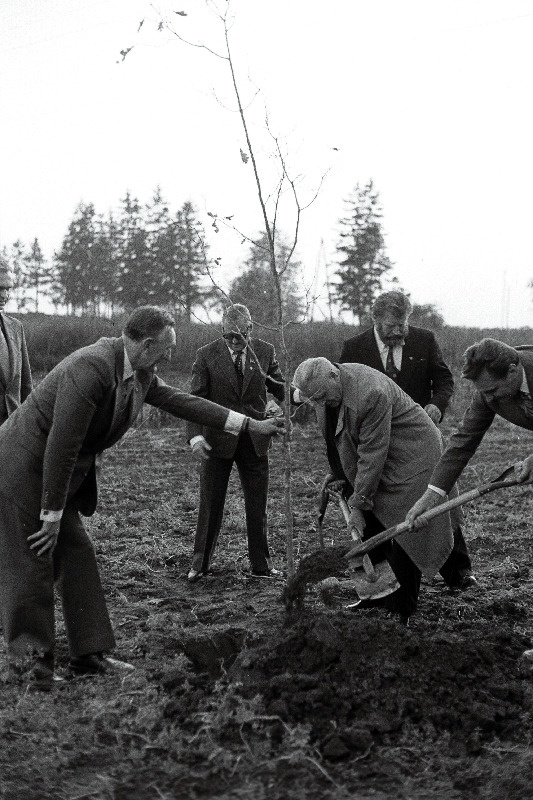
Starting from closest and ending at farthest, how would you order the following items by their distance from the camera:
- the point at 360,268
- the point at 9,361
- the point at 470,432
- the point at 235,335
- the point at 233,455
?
the point at 470,432
the point at 9,361
the point at 235,335
the point at 233,455
the point at 360,268

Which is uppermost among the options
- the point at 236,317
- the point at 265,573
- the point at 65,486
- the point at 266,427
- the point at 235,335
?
the point at 236,317

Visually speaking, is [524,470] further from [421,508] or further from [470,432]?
[421,508]

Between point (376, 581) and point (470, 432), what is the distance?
1.11 meters

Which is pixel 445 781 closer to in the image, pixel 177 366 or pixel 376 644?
pixel 376 644

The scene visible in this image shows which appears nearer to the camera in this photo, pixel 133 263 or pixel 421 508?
pixel 421 508

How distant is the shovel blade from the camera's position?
5242mm

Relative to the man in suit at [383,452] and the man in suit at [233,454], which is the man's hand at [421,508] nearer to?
the man in suit at [383,452]

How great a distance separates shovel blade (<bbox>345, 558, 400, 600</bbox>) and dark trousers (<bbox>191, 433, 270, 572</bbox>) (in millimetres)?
1363

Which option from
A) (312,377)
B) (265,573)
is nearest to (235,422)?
(312,377)

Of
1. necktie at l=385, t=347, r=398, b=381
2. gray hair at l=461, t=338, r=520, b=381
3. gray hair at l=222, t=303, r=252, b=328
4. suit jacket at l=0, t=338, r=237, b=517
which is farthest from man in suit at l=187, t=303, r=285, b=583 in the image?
gray hair at l=461, t=338, r=520, b=381

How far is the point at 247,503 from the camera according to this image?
6672 mm

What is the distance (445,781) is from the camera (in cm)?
330

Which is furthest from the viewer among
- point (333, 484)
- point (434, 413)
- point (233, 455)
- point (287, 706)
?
point (233, 455)

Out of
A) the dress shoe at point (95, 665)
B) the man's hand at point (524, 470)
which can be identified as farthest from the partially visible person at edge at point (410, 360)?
the dress shoe at point (95, 665)
